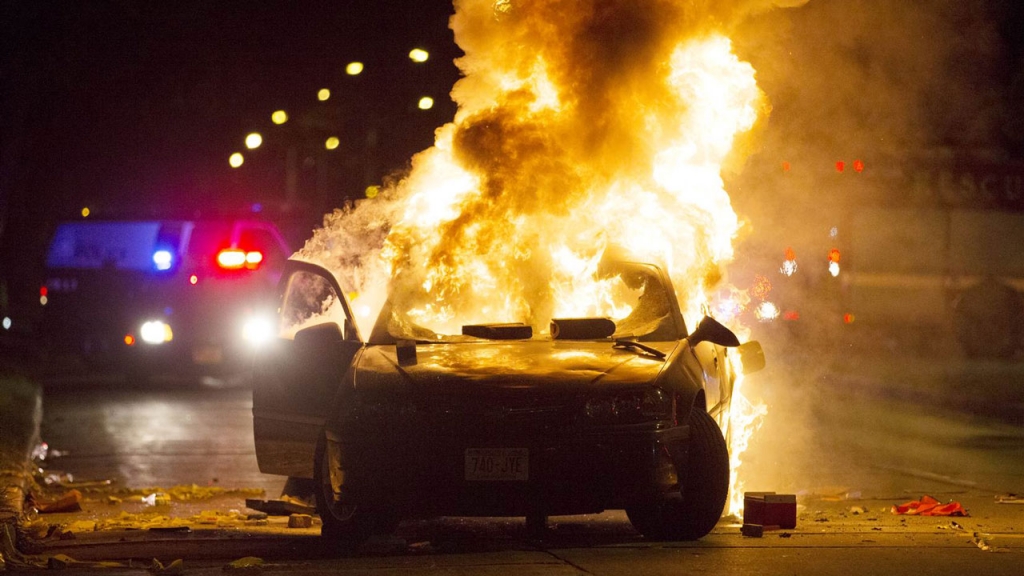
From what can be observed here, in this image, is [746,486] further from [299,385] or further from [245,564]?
[245,564]

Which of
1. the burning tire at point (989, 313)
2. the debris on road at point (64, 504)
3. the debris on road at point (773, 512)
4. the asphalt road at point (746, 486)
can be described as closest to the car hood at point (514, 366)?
the asphalt road at point (746, 486)

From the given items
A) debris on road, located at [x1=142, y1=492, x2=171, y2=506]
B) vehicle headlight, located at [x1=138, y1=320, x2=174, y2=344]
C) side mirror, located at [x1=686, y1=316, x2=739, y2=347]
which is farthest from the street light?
side mirror, located at [x1=686, y1=316, x2=739, y2=347]

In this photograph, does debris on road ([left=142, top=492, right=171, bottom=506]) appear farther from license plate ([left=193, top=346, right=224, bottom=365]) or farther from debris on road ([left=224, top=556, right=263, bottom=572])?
license plate ([left=193, top=346, right=224, bottom=365])

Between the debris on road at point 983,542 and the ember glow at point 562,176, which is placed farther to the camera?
the ember glow at point 562,176

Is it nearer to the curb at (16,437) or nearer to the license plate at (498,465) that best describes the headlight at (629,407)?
the license plate at (498,465)

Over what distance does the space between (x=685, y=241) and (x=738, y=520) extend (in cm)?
179

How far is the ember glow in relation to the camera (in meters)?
9.37

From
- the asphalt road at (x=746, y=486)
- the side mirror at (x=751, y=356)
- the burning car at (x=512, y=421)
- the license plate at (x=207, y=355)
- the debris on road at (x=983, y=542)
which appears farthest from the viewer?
the license plate at (x=207, y=355)

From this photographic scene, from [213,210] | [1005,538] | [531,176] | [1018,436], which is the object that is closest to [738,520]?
[1005,538]

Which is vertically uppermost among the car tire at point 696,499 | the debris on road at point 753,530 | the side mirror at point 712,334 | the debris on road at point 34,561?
the side mirror at point 712,334

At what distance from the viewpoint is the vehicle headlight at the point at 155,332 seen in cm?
1988

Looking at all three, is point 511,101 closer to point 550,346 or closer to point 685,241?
point 685,241

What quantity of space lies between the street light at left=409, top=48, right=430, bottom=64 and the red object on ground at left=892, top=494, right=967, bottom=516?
1140 centimetres

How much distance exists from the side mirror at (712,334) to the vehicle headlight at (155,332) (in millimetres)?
12283
